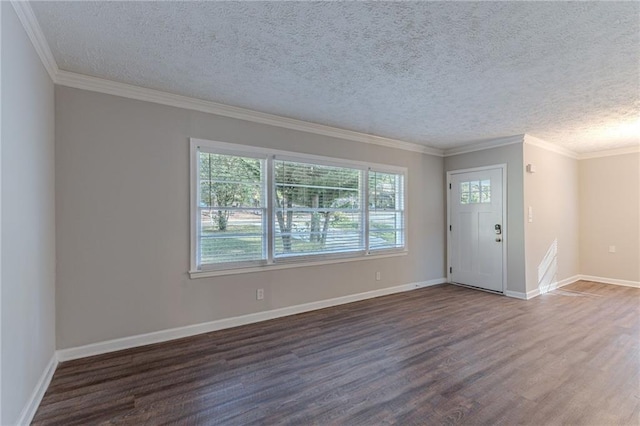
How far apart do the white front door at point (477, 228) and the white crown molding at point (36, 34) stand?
18.5 feet

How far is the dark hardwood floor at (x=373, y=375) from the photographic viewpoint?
80.3 inches

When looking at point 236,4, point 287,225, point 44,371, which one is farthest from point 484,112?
point 44,371

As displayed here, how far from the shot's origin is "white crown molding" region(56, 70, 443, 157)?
111 inches

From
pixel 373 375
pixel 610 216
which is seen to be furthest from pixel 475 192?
pixel 373 375

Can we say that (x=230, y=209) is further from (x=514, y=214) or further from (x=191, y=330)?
(x=514, y=214)

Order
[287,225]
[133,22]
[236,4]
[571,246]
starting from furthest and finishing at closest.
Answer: [571,246]
[287,225]
[133,22]
[236,4]

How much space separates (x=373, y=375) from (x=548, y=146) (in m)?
5.03

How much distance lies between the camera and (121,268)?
2979mm

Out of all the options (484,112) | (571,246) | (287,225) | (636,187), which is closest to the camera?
(484,112)

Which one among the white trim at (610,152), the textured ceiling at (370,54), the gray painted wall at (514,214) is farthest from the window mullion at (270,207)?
the white trim at (610,152)

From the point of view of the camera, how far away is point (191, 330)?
3330 millimetres

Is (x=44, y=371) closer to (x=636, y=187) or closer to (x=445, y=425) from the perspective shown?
(x=445, y=425)

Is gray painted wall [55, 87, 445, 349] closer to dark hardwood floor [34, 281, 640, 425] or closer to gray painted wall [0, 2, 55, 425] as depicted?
gray painted wall [0, 2, 55, 425]

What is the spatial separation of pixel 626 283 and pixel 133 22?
8.05 meters
